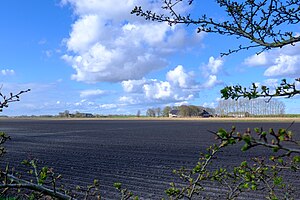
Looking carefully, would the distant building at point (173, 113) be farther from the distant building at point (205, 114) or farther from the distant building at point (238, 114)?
the distant building at point (238, 114)

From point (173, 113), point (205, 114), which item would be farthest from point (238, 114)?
point (173, 113)

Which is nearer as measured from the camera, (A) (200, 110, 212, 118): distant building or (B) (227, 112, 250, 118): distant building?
(B) (227, 112, 250, 118): distant building

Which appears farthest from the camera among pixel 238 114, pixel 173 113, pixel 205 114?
pixel 173 113

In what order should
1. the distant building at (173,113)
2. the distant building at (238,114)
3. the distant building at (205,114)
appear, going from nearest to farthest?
the distant building at (238,114) < the distant building at (205,114) < the distant building at (173,113)

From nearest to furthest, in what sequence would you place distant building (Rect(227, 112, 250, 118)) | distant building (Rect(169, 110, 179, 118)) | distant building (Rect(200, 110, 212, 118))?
distant building (Rect(227, 112, 250, 118)) < distant building (Rect(200, 110, 212, 118)) < distant building (Rect(169, 110, 179, 118))

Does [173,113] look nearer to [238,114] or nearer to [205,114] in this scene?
[205,114]

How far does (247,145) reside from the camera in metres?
1.10

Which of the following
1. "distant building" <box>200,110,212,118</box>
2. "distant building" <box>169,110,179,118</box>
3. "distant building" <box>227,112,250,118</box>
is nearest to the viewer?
"distant building" <box>227,112,250,118</box>

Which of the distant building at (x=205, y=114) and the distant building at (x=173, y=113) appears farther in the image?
the distant building at (x=173, y=113)

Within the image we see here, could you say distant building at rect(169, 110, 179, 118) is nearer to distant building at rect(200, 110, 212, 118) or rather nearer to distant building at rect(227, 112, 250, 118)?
distant building at rect(200, 110, 212, 118)

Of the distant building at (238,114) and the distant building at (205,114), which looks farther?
the distant building at (205,114)

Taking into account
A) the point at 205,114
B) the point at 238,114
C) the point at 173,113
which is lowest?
the point at 238,114

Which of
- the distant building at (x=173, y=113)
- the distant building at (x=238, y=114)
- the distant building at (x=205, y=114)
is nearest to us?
the distant building at (x=238, y=114)

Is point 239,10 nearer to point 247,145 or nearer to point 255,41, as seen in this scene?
point 255,41
